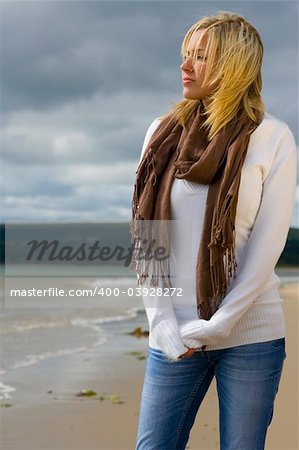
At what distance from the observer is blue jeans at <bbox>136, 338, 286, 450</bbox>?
2.26 meters

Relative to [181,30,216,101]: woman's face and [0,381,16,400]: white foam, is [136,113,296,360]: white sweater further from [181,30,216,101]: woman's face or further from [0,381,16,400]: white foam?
[0,381,16,400]: white foam

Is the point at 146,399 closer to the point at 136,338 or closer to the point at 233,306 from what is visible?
the point at 233,306

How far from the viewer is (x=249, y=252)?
2.27 metres

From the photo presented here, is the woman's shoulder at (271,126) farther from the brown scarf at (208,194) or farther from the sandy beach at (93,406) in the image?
the sandy beach at (93,406)

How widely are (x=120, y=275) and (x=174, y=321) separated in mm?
10944

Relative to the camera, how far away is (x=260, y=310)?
229 cm

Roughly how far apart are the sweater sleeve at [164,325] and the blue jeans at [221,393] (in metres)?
0.06

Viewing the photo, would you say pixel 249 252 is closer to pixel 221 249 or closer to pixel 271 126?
pixel 221 249

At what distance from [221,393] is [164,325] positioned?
9.9 inches

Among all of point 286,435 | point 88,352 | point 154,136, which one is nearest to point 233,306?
point 154,136

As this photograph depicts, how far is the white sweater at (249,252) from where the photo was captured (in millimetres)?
2242
